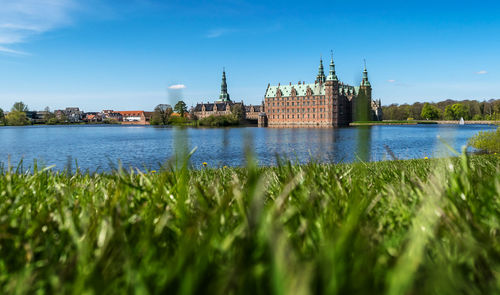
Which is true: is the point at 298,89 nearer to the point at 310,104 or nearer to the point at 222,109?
the point at 310,104

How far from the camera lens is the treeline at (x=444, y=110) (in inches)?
5335

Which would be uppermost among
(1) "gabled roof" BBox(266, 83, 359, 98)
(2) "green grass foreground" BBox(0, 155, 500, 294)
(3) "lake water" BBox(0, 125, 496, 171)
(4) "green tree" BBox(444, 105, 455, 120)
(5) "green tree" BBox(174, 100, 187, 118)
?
(1) "gabled roof" BBox(266, 83, 359, 98)

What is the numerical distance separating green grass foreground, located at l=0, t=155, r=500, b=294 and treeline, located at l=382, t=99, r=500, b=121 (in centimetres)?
15158

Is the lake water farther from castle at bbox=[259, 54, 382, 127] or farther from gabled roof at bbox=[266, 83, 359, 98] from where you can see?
gabled roof at bbox=[266, 83, 359, 98]

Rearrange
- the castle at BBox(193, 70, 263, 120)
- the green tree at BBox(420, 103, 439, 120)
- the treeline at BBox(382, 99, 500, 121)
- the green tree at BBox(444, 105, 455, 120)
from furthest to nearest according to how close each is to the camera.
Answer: the castle at BBox(193, 70, 263, 120) < the green tree at BBox(420, 103, 439, 120) < the green tree at BBox(444, 105, 455, 120) < the treeline at BBox(382, 99, 500, 121)

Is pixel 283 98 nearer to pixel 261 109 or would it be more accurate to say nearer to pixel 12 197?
pixel 261 109

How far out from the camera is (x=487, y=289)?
95cm

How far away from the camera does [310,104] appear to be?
124 meters

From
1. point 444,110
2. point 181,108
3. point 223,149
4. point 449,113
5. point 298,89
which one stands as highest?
point 298,89

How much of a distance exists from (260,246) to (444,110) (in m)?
171

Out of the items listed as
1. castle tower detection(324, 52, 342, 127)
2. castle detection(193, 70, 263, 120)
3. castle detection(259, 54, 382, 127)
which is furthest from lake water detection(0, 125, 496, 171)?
castle detection(193, 70, 263, 120)

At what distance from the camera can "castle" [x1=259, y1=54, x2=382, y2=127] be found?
117125 mm

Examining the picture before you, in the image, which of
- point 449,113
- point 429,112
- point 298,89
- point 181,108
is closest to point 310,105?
point 298,89

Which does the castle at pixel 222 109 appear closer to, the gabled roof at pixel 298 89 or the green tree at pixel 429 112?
the gabled roof at pixel 298 89
